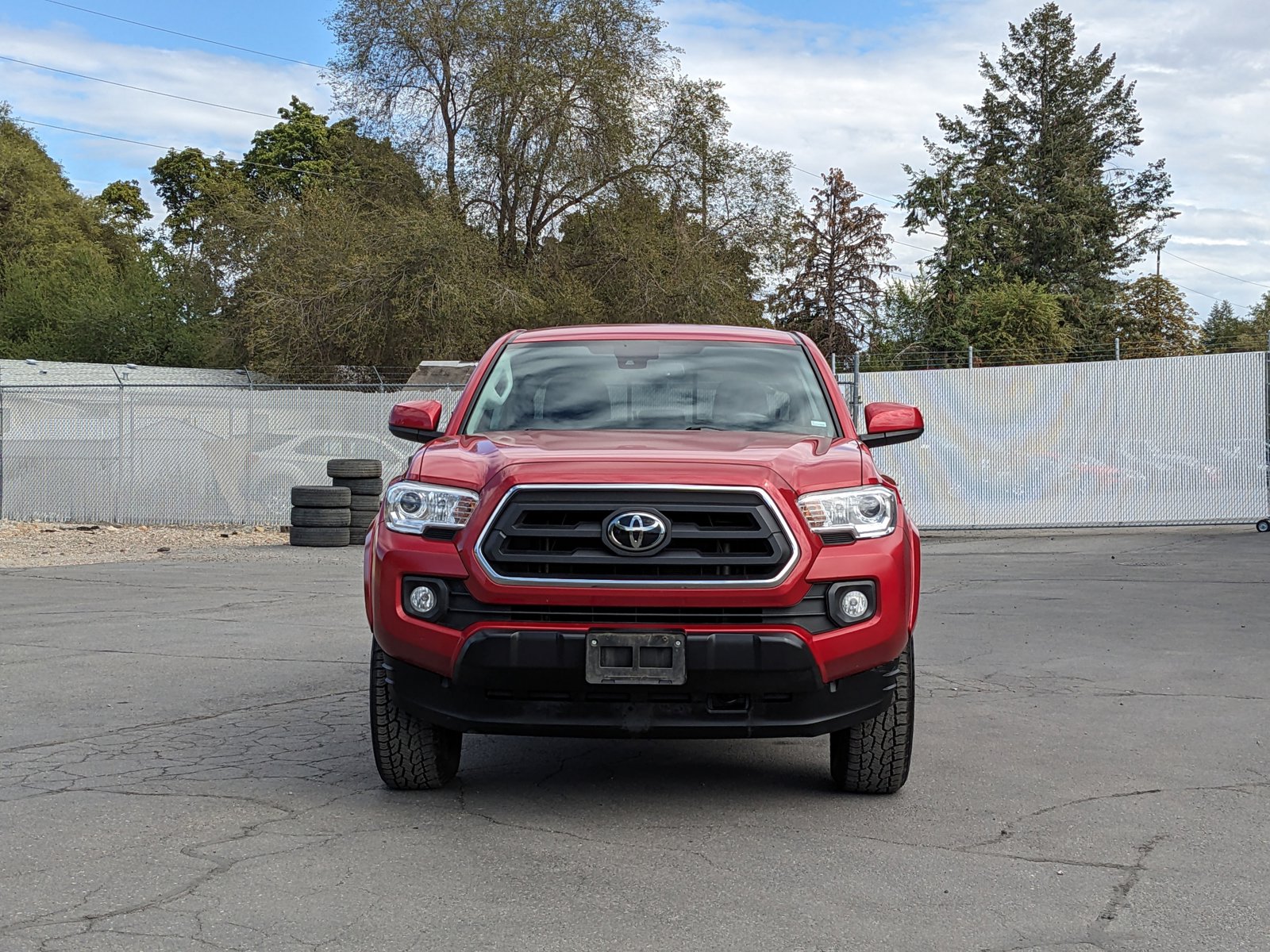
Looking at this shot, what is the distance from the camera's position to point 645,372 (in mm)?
6363

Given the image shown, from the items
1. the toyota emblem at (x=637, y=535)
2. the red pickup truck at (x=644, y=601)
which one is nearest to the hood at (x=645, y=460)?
the red pickup truck at (x=644, y=601)

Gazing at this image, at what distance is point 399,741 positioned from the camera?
5.32 metres

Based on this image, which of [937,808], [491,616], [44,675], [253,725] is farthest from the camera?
[44,675]

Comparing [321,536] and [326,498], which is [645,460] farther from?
[321,536]

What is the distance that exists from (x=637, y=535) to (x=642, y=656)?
40 centimetres

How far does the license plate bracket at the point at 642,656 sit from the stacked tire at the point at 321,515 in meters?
15.4

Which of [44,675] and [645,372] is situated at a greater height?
[645,372]

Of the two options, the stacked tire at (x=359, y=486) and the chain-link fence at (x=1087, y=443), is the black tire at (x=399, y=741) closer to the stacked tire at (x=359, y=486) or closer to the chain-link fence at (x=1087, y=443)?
the stacked tire at (x=359, y=486)

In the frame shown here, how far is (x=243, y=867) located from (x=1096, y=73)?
64922mm

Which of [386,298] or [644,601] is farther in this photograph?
[386,298]

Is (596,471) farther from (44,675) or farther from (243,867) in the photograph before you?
(44,675)

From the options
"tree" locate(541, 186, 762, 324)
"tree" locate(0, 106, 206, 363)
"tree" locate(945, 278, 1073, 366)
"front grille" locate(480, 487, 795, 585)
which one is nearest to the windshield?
"front grille" locate(480, 487, 795, 585)

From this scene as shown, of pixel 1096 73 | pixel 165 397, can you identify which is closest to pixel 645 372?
pixel 165 397

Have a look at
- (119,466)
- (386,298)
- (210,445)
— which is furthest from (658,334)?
(386,298)
